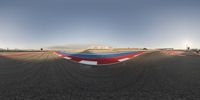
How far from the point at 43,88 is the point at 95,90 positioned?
2.22 meters

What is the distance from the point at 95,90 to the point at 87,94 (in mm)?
574

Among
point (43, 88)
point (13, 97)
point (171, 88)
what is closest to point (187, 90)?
point (171, 88)

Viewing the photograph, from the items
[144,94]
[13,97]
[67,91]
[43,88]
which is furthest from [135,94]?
[13,97]

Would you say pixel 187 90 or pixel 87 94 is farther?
pixel 187 90

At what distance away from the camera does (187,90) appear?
570 cm

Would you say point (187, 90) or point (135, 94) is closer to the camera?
point (135, 94)

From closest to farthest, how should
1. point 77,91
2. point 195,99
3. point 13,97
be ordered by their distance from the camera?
point 195,99 → point 13,97 → point 77,91

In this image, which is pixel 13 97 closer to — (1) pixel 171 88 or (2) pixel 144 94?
(2) pixel 144 94

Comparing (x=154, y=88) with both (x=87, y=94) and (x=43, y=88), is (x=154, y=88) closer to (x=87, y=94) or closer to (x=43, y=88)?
(x=87, y=94)

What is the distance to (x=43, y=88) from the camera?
6.16 m

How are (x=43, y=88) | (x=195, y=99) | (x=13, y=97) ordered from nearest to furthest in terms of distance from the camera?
(x=195, y=99), (x=13, y=97), (x=43, y=88)

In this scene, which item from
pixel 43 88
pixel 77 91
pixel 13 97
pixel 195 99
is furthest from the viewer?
pixel 43 88

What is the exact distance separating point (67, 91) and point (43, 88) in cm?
119

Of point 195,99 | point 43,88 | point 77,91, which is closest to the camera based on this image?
point 195,99
